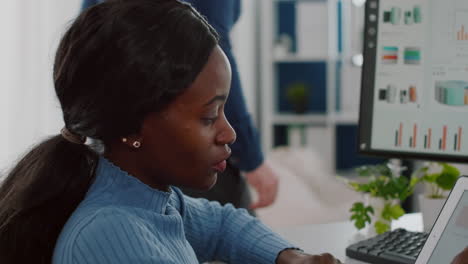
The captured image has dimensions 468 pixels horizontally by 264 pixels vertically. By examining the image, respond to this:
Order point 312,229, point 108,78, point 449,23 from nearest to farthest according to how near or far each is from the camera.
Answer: point 108,78 → point 449,23 → point 312,229

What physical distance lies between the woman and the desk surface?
0.38 meters

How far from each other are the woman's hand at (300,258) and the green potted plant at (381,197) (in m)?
0.31

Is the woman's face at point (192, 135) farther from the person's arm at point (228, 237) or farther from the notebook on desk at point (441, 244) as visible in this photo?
the notebook on desk at point (441, 244)

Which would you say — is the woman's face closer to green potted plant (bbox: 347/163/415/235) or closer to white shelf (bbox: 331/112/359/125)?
green potted plant (bbox: 347/163/415/235)

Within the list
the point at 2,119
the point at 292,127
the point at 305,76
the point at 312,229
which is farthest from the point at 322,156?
the point at 312,229

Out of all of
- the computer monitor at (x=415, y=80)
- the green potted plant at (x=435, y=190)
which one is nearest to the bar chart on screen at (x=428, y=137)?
the computer monitor at (x=415, y=80)

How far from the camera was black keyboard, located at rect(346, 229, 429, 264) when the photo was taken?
3.08 ft

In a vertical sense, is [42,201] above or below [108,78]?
below

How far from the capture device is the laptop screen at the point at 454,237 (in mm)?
798

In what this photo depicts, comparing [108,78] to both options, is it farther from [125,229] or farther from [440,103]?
[440,103]

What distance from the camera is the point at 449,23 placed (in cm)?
106

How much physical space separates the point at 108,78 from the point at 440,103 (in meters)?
0.62

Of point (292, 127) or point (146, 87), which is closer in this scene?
point (146, 87)

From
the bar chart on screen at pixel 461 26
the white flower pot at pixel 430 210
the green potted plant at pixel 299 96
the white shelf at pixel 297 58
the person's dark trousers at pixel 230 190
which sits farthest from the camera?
the green potted plant at pixel 299 96
